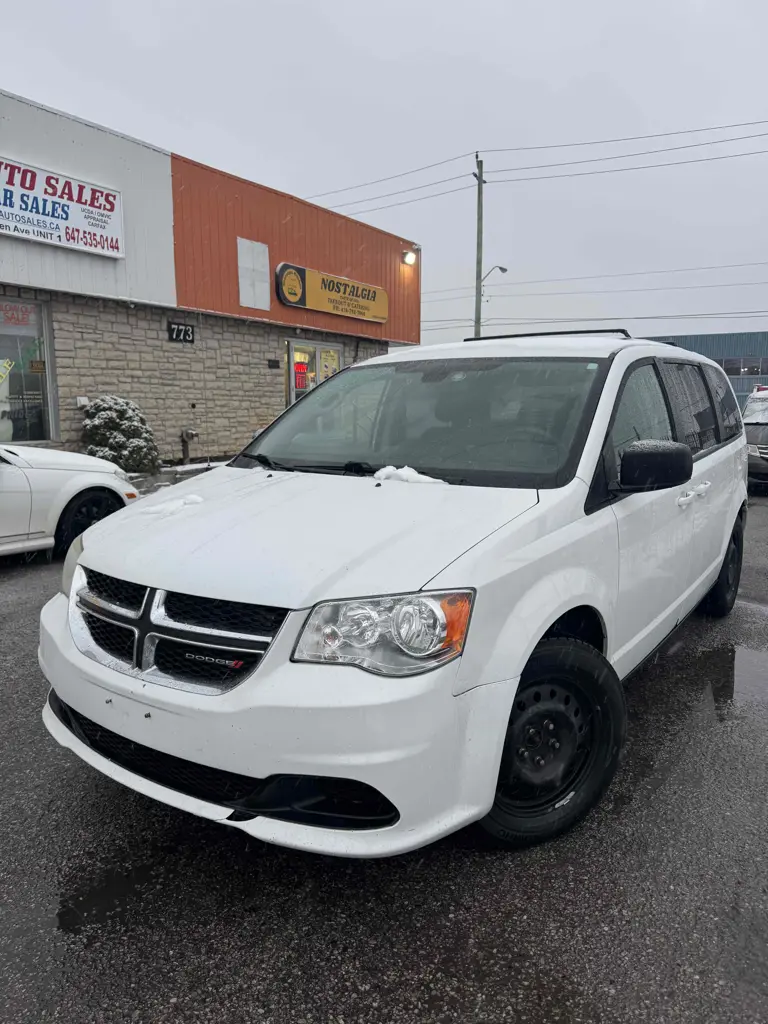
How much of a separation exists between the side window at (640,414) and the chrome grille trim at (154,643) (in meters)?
1.69

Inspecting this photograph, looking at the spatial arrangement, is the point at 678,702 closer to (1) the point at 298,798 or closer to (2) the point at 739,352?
(1) the point at 298,798

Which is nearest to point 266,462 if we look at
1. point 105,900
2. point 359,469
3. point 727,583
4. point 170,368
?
point 359,469

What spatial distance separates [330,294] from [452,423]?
42.9 ft

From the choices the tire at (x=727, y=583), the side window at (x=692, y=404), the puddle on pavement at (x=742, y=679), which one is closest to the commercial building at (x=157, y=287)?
the side window at (x=692, y=404)

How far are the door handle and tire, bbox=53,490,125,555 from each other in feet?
16.0

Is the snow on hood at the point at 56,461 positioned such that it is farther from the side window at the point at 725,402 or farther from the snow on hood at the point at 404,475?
the side window at the point at 725,402

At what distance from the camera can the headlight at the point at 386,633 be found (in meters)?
1.95

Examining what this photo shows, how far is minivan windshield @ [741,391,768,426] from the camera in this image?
12953 mm

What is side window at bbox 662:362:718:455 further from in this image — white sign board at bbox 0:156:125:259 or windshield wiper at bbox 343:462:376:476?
white sign board at bbox 0:156:125:259

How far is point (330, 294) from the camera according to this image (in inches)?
604

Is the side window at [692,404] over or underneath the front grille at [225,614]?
over

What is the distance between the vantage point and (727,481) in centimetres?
447

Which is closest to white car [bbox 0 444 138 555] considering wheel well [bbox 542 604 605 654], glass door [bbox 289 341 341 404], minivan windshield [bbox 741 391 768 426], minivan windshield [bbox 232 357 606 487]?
minivan windshield [bbox 232 357 606 487]

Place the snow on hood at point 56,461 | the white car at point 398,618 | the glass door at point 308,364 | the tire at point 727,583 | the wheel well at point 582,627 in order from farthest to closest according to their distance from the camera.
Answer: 1. the glass door at point 308,364
2. the snow on hood at point 56,461
3. the tire at point 727,583
4. the wheel well at point 582,627
5. the white car at point 398,618
